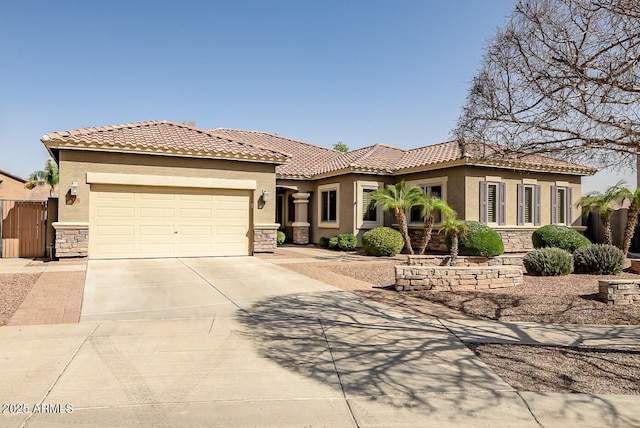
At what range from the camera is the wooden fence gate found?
1497cm

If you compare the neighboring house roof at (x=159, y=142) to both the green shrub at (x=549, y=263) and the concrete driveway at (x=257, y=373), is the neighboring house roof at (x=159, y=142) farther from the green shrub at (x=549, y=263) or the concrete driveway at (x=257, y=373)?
the green shrub at (x=549, y=263)

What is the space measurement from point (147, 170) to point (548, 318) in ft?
41.4

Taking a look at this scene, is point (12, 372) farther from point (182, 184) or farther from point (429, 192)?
point (429, 192)

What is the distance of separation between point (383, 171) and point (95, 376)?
16.8 meters

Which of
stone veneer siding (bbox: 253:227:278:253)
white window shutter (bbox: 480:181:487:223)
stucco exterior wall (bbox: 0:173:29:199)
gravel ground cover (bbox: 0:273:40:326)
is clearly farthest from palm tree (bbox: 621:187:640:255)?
stucco exterior wall (bbox: 0:173:29:199)

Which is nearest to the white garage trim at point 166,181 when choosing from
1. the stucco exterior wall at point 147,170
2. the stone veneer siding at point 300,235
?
the stucco exterior wall at point 147,170

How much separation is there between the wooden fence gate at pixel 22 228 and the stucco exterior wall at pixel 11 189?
97.5ft

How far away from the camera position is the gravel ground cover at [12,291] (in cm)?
727

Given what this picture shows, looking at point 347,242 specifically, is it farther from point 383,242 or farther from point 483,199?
point 483,199

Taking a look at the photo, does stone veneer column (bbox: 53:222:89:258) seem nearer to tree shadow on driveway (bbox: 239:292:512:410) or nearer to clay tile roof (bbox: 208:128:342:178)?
tree shadow on driveway (bbox: 239:292:512:410)

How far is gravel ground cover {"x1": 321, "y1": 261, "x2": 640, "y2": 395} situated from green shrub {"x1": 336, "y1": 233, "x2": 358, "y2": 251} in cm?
556

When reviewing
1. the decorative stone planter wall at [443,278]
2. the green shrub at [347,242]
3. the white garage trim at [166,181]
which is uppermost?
the white garage trim at [166,181]

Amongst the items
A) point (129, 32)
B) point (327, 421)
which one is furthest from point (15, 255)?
point (327, 421)

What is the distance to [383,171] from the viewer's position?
792 inches
